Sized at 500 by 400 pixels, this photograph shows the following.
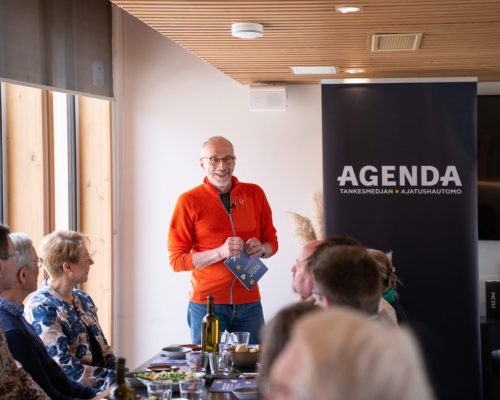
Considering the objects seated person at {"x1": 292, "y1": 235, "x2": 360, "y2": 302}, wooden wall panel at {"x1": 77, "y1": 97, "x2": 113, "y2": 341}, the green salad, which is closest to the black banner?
wooden wall panel at {"x1": 77, "y1": 97, "x2": 113, "y2": 341}

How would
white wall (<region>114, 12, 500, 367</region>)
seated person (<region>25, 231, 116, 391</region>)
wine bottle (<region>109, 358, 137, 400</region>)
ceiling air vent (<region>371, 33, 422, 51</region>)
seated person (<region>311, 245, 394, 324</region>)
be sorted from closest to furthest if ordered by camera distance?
seated person (<region>311, 245, 394, 324</region>) → wine bottle (<region>109, 358, 137, 400</region>) → seated person (<region>25, 231, 116, 391</region>) → ceiling air vent (<region>371, 33, 422, 51</region>) → white wall (<region>114, 12, 500, 367</region>)

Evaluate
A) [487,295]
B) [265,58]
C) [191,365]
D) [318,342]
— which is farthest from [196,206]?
[318,342]

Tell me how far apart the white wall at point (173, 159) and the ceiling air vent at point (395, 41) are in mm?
1993

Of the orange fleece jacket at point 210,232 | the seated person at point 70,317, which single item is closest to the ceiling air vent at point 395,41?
the orange fleece jacket at point 210,232

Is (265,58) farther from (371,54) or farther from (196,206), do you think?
(196,206)

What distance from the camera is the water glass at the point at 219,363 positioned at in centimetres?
369

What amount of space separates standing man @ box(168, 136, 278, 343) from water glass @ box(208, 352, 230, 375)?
145 cm

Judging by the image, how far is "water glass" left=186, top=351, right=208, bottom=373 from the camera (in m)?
3.68

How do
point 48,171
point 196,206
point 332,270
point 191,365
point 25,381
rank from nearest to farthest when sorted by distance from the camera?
point 332,270 → point 25,381 → point 191,365 → point 196,206 → point 48,171

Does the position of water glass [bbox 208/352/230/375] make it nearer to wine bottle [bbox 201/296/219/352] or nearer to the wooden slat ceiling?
wine bottle [bbox 201/296/219/352]

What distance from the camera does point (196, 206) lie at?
545cm

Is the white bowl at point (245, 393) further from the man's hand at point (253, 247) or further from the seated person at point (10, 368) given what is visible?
the man's hand at point (253, 247)

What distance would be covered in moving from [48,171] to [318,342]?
5048 mm

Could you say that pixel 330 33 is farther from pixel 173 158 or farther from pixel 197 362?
pixel 173 158
